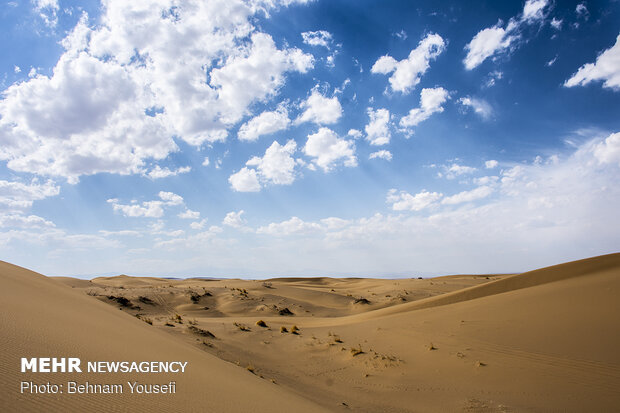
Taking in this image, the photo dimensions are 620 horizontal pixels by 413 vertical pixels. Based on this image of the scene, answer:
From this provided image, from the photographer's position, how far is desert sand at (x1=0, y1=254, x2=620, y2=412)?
384cm

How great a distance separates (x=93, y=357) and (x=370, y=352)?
7.40 m

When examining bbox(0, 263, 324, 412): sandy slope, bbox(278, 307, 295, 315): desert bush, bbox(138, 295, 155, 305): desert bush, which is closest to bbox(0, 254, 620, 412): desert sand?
bbox(0, 263, 324, 412): sandy slope

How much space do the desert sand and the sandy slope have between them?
2 centimetres

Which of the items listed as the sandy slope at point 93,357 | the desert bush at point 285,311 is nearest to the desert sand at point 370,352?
the sandy slope at point 93,357

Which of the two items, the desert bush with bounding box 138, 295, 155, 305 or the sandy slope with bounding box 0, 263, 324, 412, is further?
the desert bush with bounding box 138, 295, 155, 305

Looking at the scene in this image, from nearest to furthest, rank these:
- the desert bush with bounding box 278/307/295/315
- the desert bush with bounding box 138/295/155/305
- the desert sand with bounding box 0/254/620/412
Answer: the desert sand with bounding box 0/254/620/412 → the desert bush with bounding box 138/295/155/305 → the desert bush with bounding box 278/307/295/315

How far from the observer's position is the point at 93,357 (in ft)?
12.7

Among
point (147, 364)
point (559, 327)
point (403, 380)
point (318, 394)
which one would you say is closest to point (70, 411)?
point (147, 364)

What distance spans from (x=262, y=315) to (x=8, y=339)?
16546 mm

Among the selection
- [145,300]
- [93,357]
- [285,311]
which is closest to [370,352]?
[93,357]

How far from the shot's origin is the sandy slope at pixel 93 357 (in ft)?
9.37

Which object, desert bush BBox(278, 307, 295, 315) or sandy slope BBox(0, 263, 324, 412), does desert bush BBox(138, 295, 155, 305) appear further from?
sandy slope BBox(0, 263, 324, 412)

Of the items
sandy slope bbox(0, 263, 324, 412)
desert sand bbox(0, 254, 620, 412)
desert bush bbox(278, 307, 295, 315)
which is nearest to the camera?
sandy slope bbox(0, 263, 324, 412)

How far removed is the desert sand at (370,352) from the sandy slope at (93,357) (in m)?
0.02
